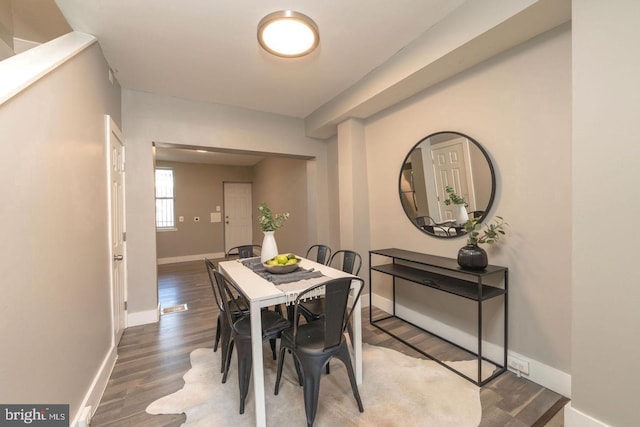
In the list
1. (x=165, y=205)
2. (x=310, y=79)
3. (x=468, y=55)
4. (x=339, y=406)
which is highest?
(x=310, y=79)

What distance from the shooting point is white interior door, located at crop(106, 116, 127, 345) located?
97.7 inches

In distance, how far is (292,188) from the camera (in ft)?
17.4

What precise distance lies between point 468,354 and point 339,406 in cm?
137

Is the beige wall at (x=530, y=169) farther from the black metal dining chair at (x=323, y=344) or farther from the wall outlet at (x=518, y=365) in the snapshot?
the black metal dining chair at (x=323, y=344)

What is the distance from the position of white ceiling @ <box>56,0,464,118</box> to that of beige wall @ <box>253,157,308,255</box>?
1.93 m

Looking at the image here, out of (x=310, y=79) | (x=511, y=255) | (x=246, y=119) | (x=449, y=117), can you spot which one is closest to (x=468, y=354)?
(x=511, y=255)

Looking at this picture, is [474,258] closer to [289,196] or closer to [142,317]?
[142,317]

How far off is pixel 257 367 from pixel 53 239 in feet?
4.39

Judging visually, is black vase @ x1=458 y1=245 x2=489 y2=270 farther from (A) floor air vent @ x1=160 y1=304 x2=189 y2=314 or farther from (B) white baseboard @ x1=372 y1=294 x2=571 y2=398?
(A) floor air vent @ x1=160 y1=304 x2=189 y2=314

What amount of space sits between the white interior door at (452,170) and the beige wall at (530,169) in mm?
161

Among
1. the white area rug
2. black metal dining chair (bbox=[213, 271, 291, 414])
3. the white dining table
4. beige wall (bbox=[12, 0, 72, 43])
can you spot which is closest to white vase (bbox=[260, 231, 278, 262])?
the white dining table

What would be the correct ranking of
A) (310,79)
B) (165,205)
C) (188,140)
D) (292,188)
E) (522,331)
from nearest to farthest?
(522,331) < (310,79) < (188,140) < (292,188) < (165,205)

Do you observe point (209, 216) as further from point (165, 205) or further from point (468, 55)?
point (468, 55)

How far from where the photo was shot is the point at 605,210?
138 cm
